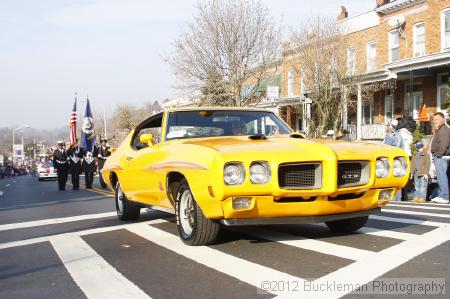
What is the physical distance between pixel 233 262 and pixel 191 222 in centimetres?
97

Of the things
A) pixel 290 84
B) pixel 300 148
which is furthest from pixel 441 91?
pixel 300 148

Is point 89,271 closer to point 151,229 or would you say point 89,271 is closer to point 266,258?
point 266,258

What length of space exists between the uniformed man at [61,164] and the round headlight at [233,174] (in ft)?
48.0

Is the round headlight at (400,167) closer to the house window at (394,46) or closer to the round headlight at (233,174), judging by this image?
the round headlight at (233,174)

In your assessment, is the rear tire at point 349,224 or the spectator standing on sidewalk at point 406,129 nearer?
the rear tire at point 349,224

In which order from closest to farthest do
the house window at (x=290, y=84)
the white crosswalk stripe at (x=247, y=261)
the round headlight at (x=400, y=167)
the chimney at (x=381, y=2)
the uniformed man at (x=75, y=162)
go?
the white crosswalk stripe at (x=247, y=261)
the round headlight at (x=400, y=167)
the uniformed man at (x=75, y=162)
the chimney at (x=381, y=2)
the house window at (x=290, y=84)

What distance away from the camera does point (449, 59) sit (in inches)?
813

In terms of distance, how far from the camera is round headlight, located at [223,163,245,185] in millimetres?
4688

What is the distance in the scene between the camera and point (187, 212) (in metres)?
5.53

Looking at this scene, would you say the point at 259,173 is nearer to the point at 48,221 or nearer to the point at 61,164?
the point at 48,221

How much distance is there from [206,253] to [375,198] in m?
1.80

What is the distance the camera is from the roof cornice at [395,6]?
24.6m

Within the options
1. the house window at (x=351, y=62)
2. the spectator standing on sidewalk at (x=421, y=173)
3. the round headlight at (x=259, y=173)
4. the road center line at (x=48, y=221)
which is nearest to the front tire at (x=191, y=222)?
the round headlight at (x=259, y=173)

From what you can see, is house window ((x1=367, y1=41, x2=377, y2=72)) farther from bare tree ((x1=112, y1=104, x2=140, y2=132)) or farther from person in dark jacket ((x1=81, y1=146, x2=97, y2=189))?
bare tree ((x1=112, y1=104, x2=140, y2=132))
